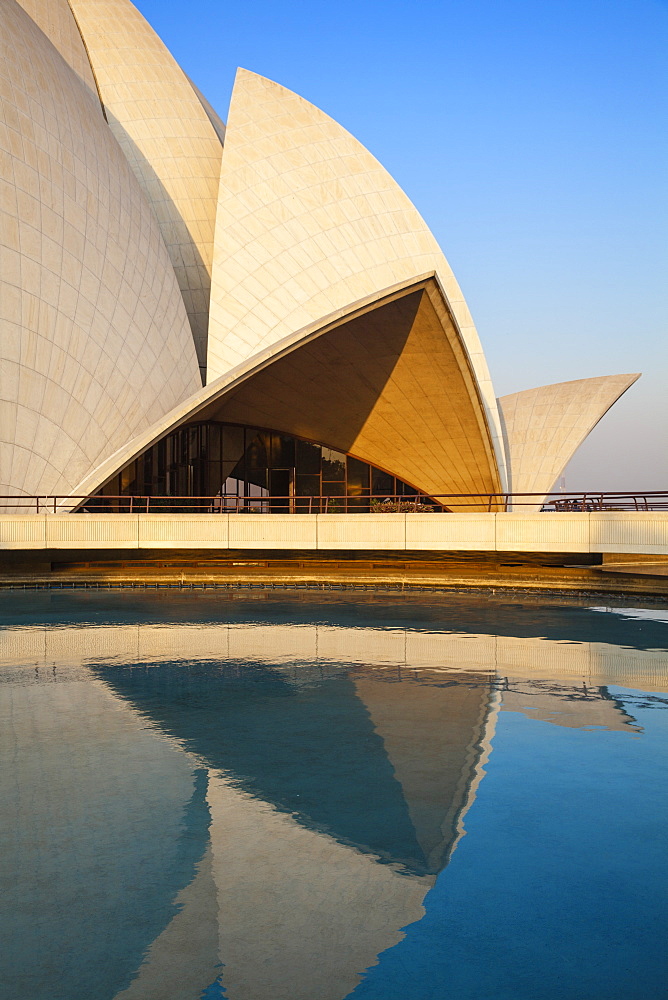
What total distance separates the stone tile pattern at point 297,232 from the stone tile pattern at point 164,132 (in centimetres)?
239

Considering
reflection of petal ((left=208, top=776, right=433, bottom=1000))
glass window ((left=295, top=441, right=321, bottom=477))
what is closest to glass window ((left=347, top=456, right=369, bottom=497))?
glass window ((left=295, top=441, right=321, bottom=477))

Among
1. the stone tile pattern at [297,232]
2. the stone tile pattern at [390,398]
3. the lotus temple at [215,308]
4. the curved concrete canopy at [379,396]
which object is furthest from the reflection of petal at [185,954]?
the stone tile pattern at [297,232]

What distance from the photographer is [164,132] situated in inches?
1152

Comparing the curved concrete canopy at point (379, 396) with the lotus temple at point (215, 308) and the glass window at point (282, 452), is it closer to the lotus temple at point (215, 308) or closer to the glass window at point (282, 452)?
the lotus temple at point (215, 308)

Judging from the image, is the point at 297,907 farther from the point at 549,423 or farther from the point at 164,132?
the point at 164,132

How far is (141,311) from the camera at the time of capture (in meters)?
23.6

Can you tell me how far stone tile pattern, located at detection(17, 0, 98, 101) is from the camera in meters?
28.3

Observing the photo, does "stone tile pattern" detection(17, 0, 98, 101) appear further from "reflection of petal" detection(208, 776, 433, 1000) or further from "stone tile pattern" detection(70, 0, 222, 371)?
"reflection of petal" detection(208, 776, 433, 1000)

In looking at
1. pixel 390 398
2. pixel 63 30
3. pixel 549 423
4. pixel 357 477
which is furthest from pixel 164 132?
pixel 549 423

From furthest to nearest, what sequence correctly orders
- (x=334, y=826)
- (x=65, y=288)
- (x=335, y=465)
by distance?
(x=335, y=465) < (x=65, y=288) < (x=334, y=826)

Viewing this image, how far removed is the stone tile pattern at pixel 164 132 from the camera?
93.6 feet

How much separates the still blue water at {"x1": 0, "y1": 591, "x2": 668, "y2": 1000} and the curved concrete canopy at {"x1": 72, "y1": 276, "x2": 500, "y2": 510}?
1450cm

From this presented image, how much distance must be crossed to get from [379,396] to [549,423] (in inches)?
292

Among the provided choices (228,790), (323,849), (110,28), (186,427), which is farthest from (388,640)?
(110,28)
